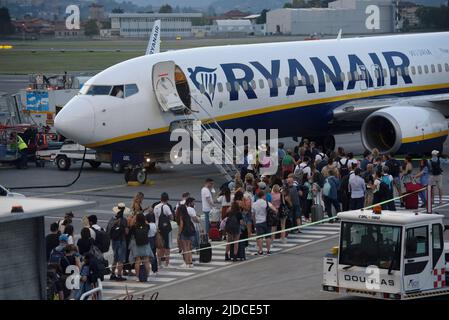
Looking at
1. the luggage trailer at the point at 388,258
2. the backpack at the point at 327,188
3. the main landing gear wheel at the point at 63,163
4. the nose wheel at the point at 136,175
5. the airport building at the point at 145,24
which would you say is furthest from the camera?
the airport building at the point at 145,24

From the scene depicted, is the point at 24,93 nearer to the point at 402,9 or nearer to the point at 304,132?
the point at 304,132

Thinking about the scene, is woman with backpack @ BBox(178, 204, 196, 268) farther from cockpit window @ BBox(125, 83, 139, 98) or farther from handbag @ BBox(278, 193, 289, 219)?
cockpit window @ BBox(125, 83, 139, 98)

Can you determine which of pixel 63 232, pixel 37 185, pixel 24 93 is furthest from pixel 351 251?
pixel 24 93

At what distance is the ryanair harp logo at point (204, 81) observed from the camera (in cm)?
3641

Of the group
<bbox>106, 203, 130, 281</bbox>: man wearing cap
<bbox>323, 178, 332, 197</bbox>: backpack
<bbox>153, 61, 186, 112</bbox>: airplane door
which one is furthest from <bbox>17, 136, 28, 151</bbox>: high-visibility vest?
<bbox>106, 203, 130, 281</bbox>: man wearing cap

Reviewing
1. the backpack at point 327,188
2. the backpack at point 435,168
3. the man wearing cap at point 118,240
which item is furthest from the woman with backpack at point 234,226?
the backpack at point 435,168

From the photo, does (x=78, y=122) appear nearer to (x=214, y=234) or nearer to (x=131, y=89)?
(x=131, y=89)

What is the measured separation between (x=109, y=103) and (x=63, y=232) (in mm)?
12028

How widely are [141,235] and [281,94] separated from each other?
15.5 metres

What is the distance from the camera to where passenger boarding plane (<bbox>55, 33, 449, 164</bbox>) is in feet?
117

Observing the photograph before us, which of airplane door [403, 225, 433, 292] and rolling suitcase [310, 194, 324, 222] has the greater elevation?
airplane door [403, 225, 433, 292]

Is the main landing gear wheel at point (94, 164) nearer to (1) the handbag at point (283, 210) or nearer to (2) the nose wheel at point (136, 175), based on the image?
(2) the nose wheel at point (136, 175)

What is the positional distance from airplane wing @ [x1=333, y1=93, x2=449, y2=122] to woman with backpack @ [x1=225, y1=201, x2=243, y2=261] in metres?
14.8

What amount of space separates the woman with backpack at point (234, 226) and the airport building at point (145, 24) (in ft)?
435
